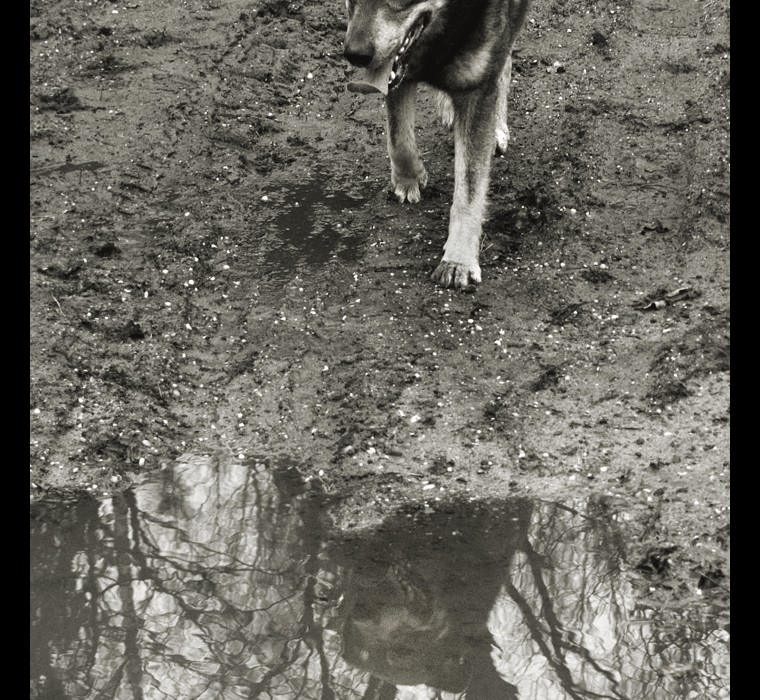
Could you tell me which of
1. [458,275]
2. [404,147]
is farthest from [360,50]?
[458,275]

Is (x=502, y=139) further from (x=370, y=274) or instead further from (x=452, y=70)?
(x=370, y=274)

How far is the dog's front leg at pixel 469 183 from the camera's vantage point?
5254 millimetres

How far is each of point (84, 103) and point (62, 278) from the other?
5.92ft

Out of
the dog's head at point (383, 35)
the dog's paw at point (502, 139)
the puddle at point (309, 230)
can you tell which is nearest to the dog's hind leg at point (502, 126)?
the dog's paw at point (502, 139)

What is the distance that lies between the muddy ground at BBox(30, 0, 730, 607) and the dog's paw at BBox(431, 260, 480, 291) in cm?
7

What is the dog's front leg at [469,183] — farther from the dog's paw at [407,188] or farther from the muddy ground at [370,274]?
the dog's paw at [407,188]

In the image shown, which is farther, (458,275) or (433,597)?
(458,275)

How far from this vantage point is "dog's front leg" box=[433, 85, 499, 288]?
17.2 feet

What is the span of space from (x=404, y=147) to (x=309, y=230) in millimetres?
756

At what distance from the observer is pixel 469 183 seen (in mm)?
5359

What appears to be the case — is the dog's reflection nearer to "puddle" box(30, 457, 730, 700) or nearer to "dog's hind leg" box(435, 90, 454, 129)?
"puddle" box(30, 457, 730, 700)

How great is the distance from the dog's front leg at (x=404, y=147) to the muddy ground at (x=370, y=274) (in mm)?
134

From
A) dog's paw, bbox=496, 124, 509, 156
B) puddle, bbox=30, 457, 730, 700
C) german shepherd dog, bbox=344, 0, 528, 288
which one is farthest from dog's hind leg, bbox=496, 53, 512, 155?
puddle, bbox=30, 457, 730, 700

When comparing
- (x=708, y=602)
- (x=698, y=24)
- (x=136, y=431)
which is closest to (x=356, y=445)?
(x=136, y=431)
